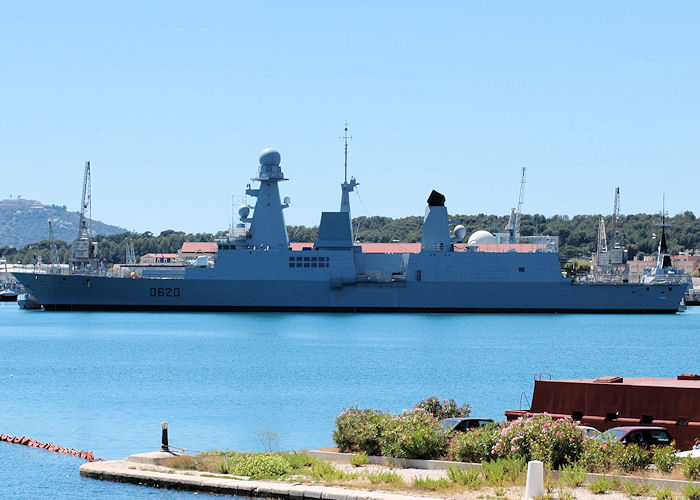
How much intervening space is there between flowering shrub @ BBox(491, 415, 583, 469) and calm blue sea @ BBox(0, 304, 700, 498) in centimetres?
496

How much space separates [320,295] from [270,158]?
31.9ft

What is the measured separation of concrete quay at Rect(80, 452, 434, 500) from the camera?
42.7 feet

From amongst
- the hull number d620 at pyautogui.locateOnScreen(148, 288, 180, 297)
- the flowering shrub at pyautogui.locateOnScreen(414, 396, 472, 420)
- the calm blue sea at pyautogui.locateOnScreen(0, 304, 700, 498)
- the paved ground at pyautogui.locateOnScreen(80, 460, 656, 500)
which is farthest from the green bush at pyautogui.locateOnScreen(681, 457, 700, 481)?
the hull number d620 at pyautogui.locateOnScreen(148, 288, 180, 297)

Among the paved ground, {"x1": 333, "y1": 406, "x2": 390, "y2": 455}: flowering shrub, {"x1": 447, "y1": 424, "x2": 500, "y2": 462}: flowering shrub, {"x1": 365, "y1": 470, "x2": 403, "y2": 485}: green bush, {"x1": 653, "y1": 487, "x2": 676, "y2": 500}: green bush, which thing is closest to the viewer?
{"x1": 653, "y1": 487, "x2": 676, "y2": 500}: green bush

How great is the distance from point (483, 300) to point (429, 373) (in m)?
36.2

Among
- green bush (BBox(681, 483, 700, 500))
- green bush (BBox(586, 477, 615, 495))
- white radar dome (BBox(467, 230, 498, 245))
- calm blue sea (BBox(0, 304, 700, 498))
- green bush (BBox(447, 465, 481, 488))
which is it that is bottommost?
calm blue sea (BBox(0, 304, 700, 498))

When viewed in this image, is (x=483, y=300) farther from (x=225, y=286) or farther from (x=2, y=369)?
(x=2, y=369)

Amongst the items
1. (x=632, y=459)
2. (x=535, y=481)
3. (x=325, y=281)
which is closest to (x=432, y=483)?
(x=535, y=481)

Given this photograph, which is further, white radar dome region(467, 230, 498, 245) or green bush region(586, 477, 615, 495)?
white radar dome region(467, 230, 498, 245)

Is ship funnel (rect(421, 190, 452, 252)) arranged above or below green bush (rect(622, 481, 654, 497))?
above

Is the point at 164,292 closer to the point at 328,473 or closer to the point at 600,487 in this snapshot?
the point at 328,473

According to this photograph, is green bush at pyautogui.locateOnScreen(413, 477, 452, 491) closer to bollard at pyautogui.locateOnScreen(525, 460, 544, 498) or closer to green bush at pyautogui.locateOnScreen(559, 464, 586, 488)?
bollard at pyautogui.locateOnScreen(525, 460, 544, 498)

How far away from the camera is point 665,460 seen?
13070mm

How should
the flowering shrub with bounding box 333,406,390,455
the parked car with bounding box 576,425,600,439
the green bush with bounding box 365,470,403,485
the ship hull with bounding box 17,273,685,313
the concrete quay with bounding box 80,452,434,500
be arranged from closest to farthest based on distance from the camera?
the concrete quay with bounding box 80,452,434,500
the green bush with bounding box 365,470,403,485
the parked car with bounding box 576,425,600,439
the flowering shrub with bounding box 333,406,390,455
the ship hull with bounding box 17,273,685,313
